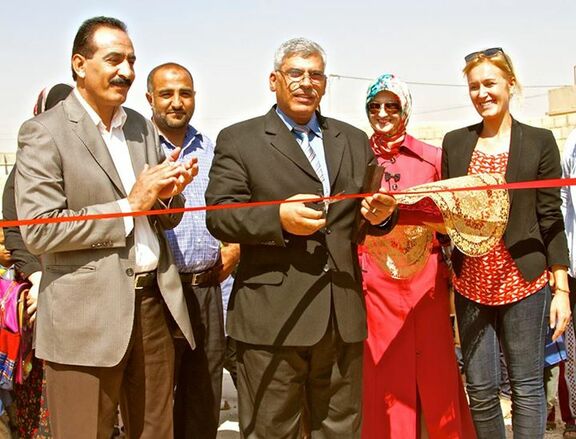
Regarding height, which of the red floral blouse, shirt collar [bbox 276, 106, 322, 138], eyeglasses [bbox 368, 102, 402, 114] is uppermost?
eyeglasses [bbox 368, 102, 402, 114]

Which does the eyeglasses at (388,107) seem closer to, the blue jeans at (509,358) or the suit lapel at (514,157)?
the suit lapel at (514,157)

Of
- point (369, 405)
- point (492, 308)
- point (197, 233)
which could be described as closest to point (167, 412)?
point (197, 233)

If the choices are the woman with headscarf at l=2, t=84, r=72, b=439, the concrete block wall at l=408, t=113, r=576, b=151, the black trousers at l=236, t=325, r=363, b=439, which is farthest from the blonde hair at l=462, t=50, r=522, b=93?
the concrete block wall at l=408, t=113, r=576, b=151

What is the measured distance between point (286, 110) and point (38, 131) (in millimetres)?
1015

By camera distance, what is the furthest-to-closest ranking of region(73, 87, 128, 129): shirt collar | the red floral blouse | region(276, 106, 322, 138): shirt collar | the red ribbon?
the red floral blouse, region(276, 106, 322, 138): shirt collar, region(73, 87, 128, 129): shirt collar, the red ribbon

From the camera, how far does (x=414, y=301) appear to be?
3830 mm

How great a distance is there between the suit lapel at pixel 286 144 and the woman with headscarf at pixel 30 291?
1255 millimetres

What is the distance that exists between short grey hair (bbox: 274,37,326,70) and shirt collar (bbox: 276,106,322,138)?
0.65ft

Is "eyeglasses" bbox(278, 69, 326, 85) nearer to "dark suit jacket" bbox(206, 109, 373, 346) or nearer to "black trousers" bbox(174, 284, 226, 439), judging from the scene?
"dark suit jacket" bbox(206, 109, 373, 346)

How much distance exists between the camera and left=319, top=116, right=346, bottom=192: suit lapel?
123 inches

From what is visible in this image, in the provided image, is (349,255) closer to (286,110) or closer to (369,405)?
(286,110)

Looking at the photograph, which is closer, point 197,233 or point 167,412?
point 167,412

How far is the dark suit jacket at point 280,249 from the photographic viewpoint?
2.96 metres

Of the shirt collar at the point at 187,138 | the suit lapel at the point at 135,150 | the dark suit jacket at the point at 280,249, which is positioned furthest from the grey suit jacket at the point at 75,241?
the shirt collar at the point at 187,138
